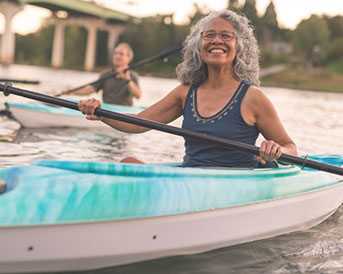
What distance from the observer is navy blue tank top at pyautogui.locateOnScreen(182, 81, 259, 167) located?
2990 mm

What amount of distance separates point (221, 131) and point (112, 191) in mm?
914

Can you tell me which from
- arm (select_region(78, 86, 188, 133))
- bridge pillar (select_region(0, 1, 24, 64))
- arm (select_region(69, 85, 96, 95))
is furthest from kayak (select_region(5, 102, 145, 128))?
bridge pillar (select_region(0, 1, 24, 64))

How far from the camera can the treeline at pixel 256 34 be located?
51.1 m

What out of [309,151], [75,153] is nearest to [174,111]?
[75,153]

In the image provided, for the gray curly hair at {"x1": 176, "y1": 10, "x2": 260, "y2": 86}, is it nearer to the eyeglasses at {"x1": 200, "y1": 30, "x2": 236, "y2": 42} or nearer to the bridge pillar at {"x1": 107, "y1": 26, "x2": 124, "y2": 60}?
the eyeglasses at {"x1": 200, "y1": 30, "x2": 236, "y2": 42}

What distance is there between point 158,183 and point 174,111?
3.22 ft

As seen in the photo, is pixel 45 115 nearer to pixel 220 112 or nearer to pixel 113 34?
pixel 220 112

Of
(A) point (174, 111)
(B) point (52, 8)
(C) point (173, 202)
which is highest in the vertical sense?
(B) point (52, 8)

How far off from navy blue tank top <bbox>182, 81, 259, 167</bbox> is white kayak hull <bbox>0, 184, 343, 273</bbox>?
369 mm

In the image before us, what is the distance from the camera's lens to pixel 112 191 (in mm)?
2361

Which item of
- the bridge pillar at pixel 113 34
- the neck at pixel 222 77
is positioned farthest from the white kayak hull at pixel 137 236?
the bridge pillar at pixel 113 34

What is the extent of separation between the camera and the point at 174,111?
3.40 metres

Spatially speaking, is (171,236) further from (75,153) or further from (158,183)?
(75,153)

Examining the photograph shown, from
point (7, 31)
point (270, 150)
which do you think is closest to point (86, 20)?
point (7, 31)
